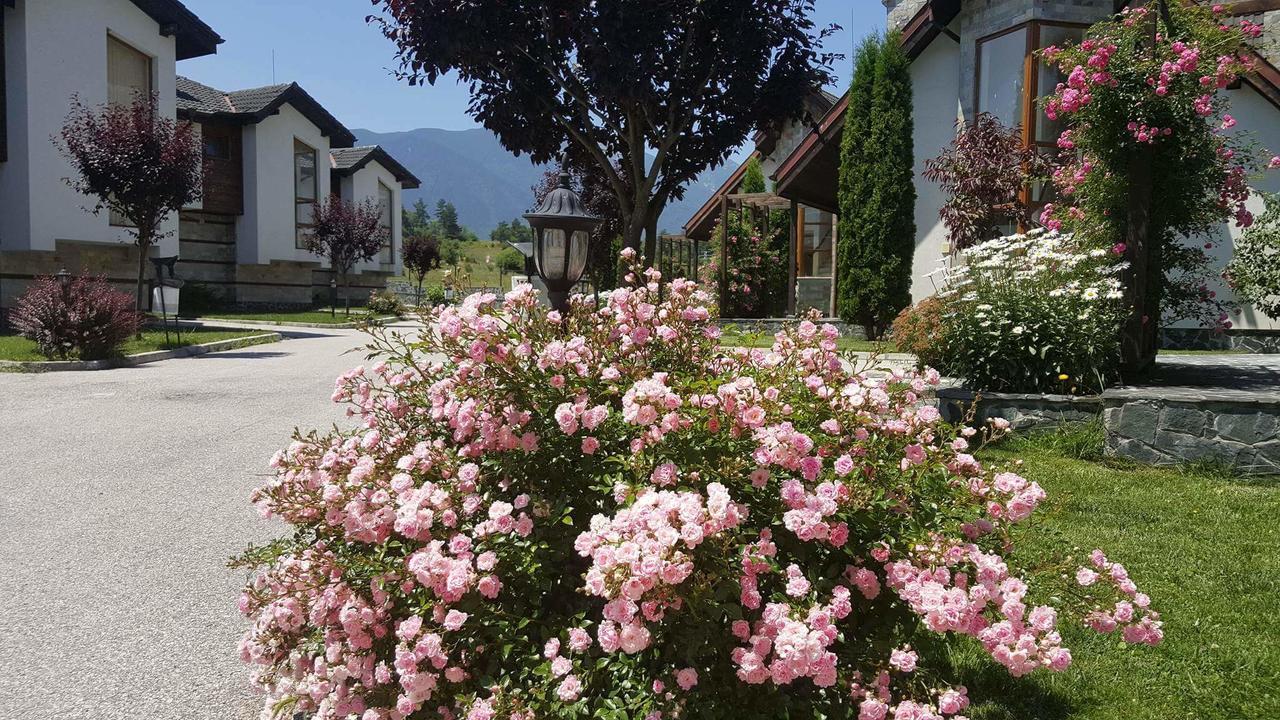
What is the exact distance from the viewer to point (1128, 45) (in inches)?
285

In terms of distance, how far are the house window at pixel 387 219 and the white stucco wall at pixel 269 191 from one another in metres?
7.70

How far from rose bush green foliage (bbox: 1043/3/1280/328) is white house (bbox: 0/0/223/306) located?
18164 millimetres

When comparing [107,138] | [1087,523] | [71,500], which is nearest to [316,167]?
[107,138]

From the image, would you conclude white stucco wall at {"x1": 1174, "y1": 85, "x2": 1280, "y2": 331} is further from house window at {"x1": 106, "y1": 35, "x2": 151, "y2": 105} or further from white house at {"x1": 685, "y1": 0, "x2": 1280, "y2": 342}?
house window at {"x1": 106, "y1": 35, "x2": 151, "y2": 105}

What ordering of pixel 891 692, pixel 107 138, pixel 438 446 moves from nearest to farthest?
pixel 891 692, pixel 438 446, pixel 107 138

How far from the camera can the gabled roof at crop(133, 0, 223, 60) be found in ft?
69.3

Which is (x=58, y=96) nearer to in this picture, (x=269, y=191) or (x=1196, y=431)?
(x=269, y=191)

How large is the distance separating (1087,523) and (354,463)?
155 inches

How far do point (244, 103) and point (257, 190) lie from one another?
2852 mm

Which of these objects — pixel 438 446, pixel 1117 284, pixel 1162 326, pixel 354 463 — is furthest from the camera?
pixel 1162 326

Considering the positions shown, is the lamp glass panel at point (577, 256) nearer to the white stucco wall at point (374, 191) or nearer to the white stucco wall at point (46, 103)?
the white stucco wall at point (46, 103)

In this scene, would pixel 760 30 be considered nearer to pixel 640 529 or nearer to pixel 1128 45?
pixel 1128 45

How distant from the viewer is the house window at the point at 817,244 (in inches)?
848

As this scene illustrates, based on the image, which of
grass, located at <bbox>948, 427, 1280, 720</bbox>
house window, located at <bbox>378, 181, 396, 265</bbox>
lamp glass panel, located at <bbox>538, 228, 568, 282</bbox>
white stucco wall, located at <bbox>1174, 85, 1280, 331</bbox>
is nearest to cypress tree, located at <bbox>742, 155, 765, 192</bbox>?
white stucco wall, located at <bbox>1174, 85, 1280, 331</bbox>
